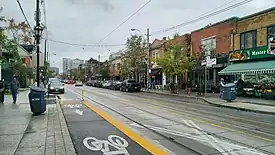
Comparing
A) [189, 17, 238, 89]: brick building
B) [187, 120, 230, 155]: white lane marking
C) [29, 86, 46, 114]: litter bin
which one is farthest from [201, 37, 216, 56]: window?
[29, 86, 46, 114]: litter bin

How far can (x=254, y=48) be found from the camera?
23.5m

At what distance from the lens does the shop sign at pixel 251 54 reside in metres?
22.1

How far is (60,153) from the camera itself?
624cm

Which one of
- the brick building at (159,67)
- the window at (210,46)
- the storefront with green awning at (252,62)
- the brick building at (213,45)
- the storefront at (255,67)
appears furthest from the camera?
the brick building at (159,67)

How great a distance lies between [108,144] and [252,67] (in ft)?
60.9

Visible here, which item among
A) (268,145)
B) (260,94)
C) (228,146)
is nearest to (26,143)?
(228,146)

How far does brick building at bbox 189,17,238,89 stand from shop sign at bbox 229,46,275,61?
4.79ft

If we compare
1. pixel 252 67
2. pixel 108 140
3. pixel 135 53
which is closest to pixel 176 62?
pixel 252 67

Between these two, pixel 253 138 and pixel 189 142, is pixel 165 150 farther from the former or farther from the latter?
pixel 253 138

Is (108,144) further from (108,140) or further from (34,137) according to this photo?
(34,137)

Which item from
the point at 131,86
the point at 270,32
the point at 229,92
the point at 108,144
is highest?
the point at 270,32

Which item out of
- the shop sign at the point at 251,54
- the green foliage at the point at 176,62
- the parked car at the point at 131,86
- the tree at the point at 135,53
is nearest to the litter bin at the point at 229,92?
the shop sign at the point at 251,54

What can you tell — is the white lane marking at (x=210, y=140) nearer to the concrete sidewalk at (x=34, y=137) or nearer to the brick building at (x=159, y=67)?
the concrete sidewalk at (x=34, y=137)

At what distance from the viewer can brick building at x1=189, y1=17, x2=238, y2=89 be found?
2769 centimetres
